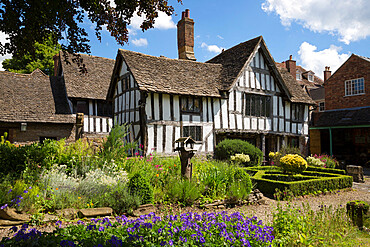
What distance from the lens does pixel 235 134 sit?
659 inches

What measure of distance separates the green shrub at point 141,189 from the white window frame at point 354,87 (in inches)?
840

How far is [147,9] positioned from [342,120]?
20.6 meters

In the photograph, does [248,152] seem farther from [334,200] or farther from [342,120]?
[342,120]

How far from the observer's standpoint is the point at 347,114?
70.0 ft

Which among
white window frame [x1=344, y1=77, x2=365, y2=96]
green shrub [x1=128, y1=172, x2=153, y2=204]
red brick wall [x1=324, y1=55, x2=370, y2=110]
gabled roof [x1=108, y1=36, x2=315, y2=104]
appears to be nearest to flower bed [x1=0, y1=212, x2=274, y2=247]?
green shrub [x1=128, y1=172, x2=153, y2=204]

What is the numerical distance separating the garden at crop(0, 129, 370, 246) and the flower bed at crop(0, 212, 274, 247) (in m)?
0.01

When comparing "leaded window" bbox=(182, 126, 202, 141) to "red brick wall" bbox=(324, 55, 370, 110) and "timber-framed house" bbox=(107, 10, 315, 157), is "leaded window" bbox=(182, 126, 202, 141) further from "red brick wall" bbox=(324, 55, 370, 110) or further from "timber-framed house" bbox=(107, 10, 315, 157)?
"red brick wall" bbox=(324, 55, 370, 110)

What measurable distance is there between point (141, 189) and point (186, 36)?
48.7 ft

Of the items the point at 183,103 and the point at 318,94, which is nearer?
the point at 183,103

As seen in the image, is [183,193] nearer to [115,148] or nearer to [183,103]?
[115,148]

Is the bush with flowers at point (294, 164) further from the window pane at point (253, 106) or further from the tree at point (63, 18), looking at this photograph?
the tree at point (63, 18)

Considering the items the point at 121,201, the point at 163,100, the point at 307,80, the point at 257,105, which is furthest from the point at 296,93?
the point at 307,80

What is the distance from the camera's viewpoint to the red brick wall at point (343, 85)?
842 inches

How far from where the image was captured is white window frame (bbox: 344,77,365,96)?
21.7 m
